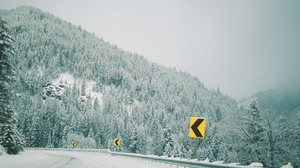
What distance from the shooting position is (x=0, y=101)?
30.2 meters

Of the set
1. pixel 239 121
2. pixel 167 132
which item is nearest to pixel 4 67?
pixel 239 121

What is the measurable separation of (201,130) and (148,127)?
17965 cm

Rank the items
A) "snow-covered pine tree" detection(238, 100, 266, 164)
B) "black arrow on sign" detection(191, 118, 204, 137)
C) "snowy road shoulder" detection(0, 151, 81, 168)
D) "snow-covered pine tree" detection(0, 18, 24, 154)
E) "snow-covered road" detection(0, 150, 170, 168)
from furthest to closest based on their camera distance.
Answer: "snow-covered pine tree" detection(238, 100, 266, 164)
"snow-covered pine tree" detection(0, 18, 24, 154)
"snow-covered road" detection(0, 150, 170, 168)
"black arrow on sign" detection(191, 118, 204, 137)
"snowy road shoulder" detection(0, 151, 81, 168)

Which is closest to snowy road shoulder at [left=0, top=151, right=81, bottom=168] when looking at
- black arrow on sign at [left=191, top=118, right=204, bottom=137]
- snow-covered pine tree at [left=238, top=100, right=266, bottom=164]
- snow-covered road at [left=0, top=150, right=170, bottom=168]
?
snow-covered road at [left=0, top=150, right=170, bottom=168]

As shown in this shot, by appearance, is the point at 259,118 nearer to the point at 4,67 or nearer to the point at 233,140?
the point at 233,140

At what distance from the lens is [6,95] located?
30.6 metres

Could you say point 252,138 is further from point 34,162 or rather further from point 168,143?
point 168,143

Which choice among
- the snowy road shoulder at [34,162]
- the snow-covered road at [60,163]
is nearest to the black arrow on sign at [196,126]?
the snow-covered road at [60,163]

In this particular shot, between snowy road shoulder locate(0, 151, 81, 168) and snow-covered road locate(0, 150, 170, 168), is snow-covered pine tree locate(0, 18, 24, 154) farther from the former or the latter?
snowy road shoulder locate(0, 151, 81, 168)

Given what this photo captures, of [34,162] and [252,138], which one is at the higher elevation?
[252,138]

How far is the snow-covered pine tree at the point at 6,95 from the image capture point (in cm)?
3003

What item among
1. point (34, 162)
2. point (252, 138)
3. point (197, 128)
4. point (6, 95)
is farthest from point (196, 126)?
point (252, 138)

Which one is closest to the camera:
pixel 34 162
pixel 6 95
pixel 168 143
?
pixel 34 162

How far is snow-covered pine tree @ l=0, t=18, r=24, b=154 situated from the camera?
1182 inches
